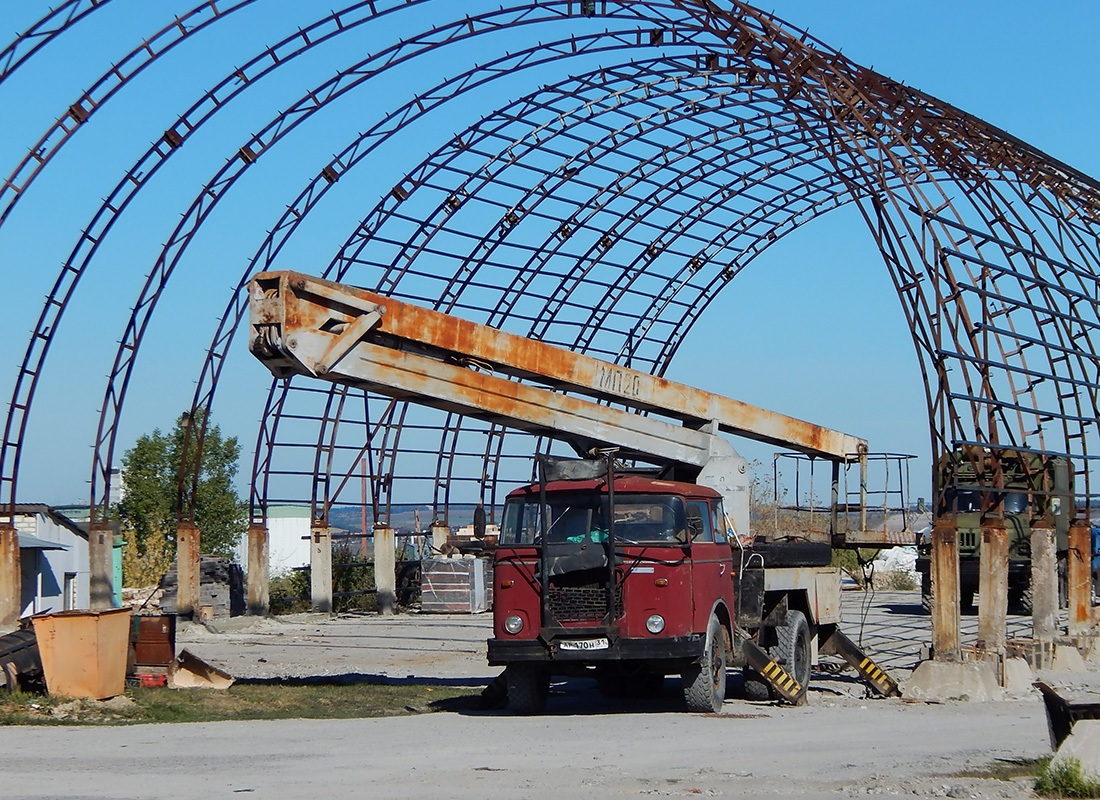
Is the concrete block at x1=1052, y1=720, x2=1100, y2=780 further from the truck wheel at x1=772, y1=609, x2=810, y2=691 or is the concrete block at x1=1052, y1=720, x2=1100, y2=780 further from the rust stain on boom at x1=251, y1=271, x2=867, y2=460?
the rust stain on boom at x1=251, y1=271, x2=867, y2=460

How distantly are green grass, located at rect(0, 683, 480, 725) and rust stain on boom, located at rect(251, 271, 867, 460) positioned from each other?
4081 mm

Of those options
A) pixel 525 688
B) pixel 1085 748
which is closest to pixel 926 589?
pixel 525 688

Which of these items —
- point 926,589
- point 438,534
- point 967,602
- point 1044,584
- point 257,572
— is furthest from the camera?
point 438,534

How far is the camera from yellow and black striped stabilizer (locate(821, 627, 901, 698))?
61.2 feet

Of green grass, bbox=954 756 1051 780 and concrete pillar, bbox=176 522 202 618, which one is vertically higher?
concrete pillar, bbox=176 522 202 618

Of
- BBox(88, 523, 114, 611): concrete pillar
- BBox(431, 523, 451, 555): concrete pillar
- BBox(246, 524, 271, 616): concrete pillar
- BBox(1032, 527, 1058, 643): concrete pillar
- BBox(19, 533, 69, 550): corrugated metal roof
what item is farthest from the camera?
BBox(431, 523, 451, 555): concrete pillar

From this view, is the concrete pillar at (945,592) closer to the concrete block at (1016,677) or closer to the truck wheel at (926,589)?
the concrete block at (1016,677)

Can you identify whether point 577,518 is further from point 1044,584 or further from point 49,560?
point 49,560

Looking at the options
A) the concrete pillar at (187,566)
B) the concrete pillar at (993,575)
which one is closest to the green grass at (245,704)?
the concrete pillar at (993,575)

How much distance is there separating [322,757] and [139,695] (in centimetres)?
565

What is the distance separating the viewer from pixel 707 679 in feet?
50.9

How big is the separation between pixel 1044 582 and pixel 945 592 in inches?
192

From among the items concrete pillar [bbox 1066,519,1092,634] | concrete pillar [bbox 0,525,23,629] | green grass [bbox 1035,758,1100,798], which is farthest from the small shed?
green grass [bbox 1035,758,1100,798]

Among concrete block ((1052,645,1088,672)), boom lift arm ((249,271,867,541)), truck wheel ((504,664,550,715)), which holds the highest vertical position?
boom lift arm ((249,271,867,541))
